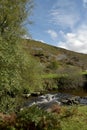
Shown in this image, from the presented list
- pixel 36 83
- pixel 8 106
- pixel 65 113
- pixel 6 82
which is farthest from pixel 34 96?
pixel 65 113

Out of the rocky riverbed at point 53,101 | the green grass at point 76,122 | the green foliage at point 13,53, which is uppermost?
the green foliage at point 13,53

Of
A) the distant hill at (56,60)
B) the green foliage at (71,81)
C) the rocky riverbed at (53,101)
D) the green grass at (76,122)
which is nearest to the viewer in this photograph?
the green grass at (76,122)

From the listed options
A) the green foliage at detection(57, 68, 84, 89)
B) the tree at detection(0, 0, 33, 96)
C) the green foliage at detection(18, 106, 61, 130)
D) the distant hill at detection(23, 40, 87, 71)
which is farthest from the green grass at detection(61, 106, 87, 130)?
the distant hill at detection(23, 40, 87, 71)

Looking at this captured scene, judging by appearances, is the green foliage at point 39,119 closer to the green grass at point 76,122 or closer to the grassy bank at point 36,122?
the grassy bank at point 36,122

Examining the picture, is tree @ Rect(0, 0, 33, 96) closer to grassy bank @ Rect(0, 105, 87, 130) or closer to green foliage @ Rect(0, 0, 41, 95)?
green foliage @ Rect(0, 0, 41, 95)

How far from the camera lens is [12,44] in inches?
859

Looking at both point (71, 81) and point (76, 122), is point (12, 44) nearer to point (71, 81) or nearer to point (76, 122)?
point (76, 122)

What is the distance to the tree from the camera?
62.6ft

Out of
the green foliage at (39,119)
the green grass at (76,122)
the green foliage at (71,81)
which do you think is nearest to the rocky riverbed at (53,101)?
the green grass at (76,122)

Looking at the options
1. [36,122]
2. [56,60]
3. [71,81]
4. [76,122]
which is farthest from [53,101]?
[56,60]

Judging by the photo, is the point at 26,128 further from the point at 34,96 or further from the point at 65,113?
the point at 34,96

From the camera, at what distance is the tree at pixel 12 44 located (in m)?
19.1

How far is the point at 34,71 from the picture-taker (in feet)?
93.4

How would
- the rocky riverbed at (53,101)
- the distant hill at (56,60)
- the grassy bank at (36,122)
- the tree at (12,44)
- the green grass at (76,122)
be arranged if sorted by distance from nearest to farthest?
the grassy bank at (36,122)
the green grass at (76,122)
the tree at (12,44)
the rocky riverbed at (53,101)
the distant hill at (56,60)
